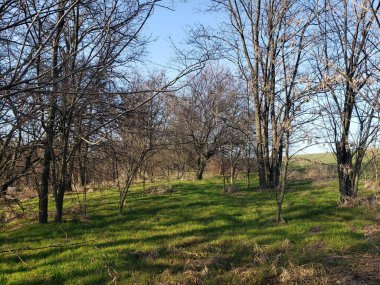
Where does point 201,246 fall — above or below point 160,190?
below

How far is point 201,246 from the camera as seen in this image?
7.21m

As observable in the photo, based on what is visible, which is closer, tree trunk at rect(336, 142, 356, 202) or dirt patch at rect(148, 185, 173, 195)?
tree trunk at rect(336, 142, 356, 202)

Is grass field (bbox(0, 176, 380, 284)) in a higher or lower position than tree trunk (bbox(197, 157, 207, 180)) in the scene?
lower

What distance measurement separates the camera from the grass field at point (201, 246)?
578 cm

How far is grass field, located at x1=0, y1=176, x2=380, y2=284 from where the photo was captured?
5.78 meters

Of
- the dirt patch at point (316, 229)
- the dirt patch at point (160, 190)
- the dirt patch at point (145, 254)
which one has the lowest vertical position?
the dirt patch at point (145, 254)

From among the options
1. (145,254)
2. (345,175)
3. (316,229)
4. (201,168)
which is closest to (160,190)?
(345,175)

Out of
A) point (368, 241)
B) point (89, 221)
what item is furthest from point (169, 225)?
point (368, 241)

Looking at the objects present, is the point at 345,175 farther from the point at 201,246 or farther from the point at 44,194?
the point at 44,194

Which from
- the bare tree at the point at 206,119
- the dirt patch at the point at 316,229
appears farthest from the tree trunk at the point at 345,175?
the bare tree at the point at 206,119

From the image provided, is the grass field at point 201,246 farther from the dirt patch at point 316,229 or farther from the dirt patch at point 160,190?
the dirt patch at point 160,190

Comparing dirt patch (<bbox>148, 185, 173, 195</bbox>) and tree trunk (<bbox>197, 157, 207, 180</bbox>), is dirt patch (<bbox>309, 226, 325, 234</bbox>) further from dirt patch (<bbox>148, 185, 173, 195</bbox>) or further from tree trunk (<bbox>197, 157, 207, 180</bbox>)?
tree trunk (<bbox>197, 157, 207, 180</bbox>)

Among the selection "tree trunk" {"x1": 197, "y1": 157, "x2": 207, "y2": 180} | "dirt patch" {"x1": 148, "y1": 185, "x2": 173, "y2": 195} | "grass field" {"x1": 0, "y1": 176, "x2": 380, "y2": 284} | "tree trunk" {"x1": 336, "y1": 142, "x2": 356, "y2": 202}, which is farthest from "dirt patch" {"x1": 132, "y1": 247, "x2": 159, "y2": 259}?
"tree trunk" {"x1": 197, "y1": 157, "x2": 207, "y2": 180}

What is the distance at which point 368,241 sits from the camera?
23.5ft
